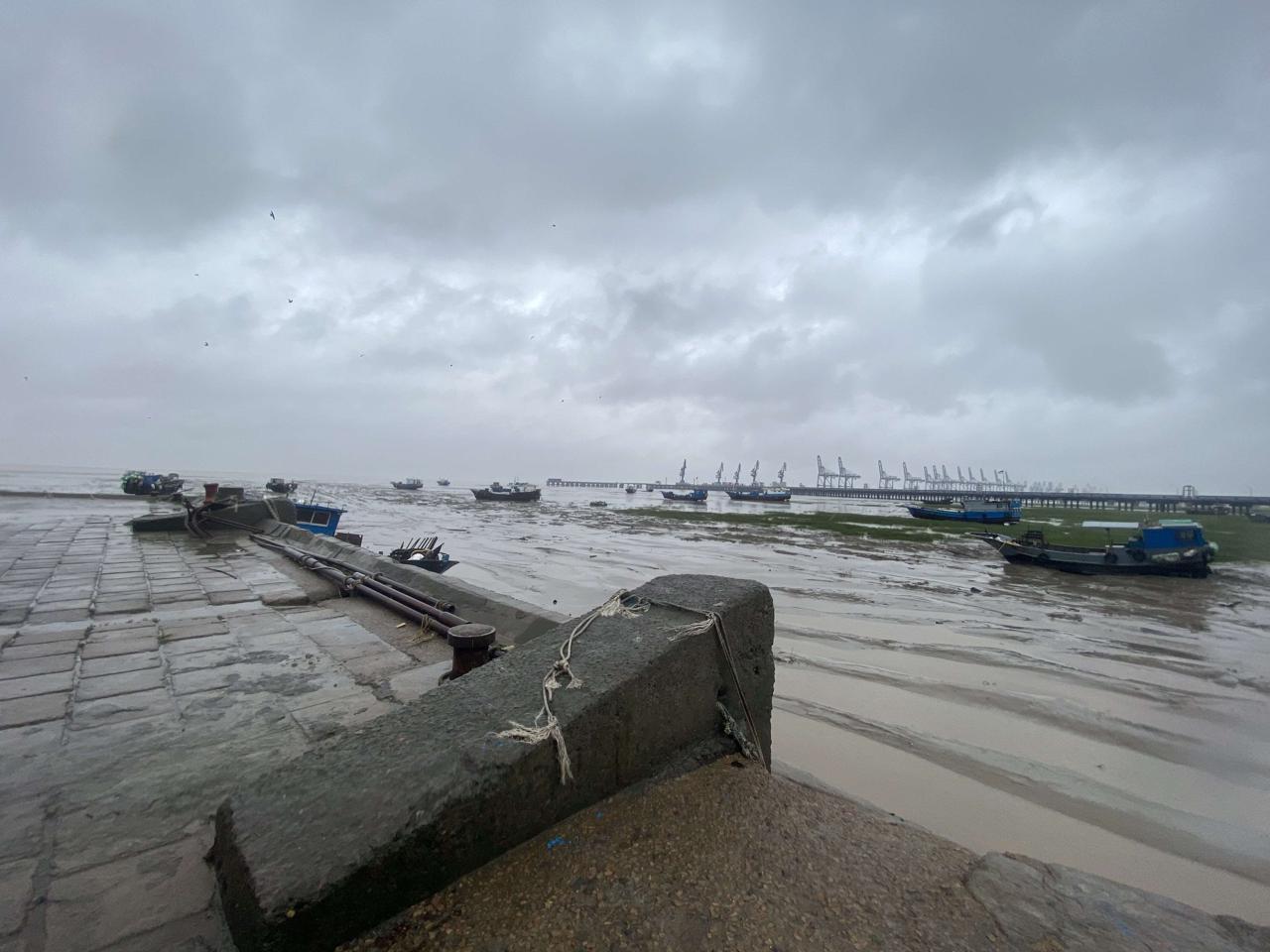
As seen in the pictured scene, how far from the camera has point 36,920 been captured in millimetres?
1921

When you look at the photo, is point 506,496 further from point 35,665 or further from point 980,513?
point 35,665

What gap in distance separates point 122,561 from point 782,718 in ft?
37.6

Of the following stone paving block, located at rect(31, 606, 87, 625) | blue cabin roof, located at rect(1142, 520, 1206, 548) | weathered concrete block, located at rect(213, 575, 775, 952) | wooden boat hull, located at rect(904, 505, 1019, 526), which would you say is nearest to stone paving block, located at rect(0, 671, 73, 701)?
stone paving block, located at rect(31, 606, 87, 625)

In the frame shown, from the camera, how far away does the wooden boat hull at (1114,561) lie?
60.5 feet

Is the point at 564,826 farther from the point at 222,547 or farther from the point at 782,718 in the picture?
the point at 222,547

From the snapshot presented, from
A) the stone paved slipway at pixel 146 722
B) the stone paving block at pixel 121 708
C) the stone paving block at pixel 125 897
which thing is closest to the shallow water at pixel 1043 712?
the stone paved slipway at pixel 146 722

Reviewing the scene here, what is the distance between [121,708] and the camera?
145 inches

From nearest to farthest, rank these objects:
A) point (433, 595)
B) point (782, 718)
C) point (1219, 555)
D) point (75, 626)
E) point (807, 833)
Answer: point (807, 833) → point (75, 626) → point (782, 718) → point (433, 595) → point (1219, 555)

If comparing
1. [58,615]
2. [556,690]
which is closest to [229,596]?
[58,615]

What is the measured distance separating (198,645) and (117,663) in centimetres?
59

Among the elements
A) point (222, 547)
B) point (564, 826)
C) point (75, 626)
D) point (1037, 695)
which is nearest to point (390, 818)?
point (564, 826)

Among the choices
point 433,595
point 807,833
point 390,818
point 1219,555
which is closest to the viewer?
point 390,818

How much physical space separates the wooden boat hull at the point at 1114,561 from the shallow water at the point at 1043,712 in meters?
2.30

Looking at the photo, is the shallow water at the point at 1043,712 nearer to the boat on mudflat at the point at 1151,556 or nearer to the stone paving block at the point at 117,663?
the boat on mudflat at the point at 1151,556
